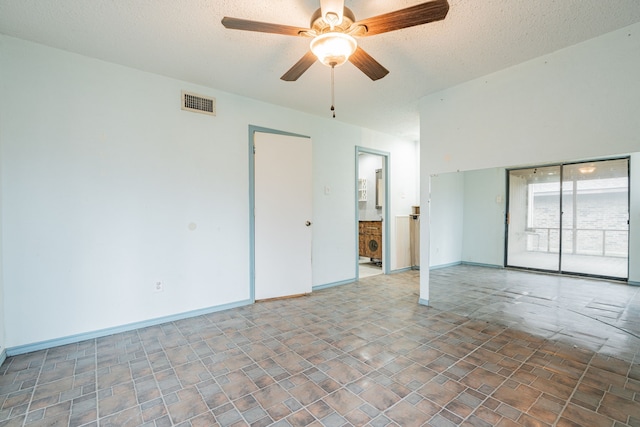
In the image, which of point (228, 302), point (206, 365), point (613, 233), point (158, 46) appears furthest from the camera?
point (228, 302)

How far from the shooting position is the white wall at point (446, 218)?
363 cm

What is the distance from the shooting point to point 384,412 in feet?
5.24

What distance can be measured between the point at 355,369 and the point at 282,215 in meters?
2.24

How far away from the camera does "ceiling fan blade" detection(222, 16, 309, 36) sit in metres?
1.63

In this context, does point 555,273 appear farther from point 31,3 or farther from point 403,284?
point 31,3

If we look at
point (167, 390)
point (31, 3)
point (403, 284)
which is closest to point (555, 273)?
point (403, 284)

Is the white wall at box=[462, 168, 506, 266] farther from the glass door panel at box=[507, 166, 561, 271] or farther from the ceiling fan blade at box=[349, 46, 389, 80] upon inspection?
the ceiling fan blade at box=[349, 46, 389, 80]

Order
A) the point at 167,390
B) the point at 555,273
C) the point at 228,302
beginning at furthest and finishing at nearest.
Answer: the point at 555,273 → the point at 228,302 → the point at 167,390

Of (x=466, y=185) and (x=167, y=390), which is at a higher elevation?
(x=466, y=185)

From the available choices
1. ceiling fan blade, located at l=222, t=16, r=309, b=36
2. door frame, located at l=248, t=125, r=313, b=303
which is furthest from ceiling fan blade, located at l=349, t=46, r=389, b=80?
door frame, located at l=248, t=125, r=313, b=303

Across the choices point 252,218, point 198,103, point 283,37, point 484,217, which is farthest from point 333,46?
point 484,217

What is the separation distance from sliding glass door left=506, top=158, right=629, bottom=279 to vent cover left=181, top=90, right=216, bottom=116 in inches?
147

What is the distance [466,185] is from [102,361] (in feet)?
Result: 14.4

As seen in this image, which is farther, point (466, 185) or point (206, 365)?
point (466, 185)
